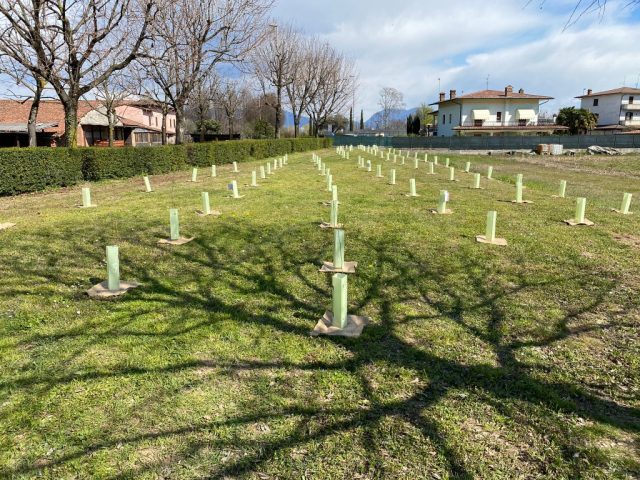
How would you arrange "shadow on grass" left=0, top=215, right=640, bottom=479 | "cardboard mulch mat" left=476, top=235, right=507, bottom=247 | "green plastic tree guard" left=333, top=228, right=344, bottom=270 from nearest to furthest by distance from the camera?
1. "shadow on grass" left=0, top=215, right=640, bottom=479
2. "green plastic tree guard" left=333, top=228, right=344, bottom=270
3. "cardboard mulch mat" left=476, top=235, right=507, bottom=247

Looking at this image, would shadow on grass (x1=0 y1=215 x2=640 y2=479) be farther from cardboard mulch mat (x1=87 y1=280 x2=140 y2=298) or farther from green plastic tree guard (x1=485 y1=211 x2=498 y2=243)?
green plastic tree guard (x1=485 y1=211 x2=498 y2=243)

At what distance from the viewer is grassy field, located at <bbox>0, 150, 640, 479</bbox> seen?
261cm

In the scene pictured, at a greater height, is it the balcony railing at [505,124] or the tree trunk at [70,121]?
the balcony railing at [505,124]

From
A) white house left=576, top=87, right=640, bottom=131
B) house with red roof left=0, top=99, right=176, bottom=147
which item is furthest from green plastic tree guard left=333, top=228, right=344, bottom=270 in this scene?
white house left=576, top=87, right=640, bottom=131

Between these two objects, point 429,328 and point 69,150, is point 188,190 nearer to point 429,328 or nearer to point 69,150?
point 69,150

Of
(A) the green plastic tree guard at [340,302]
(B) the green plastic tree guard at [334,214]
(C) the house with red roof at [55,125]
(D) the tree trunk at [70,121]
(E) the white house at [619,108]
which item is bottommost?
(A) the green plastic tree guard at [340,302]

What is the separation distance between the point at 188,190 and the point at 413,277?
9895mm

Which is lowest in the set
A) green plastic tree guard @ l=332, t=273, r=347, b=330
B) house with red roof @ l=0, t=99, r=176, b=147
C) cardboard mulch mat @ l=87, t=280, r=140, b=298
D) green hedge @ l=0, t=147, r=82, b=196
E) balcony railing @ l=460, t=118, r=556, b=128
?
cardboard mulch mat @ l=87, t=280, r=140, b=298

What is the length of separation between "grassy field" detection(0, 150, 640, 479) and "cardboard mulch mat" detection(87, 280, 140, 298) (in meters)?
0.12

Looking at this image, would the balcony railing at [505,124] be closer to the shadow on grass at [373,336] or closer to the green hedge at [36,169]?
the green hedge at [36,169]

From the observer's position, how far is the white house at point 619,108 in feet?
239

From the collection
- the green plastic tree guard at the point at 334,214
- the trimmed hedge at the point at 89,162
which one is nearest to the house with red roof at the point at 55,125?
the trimmed hedge at the point at 89,162

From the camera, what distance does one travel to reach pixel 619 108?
2904 inches

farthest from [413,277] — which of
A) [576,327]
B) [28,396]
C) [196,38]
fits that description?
[196,38]
